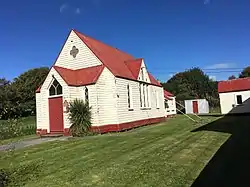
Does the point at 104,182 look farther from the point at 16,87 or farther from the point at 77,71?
the point at 16,87

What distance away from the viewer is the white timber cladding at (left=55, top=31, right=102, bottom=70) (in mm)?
22250

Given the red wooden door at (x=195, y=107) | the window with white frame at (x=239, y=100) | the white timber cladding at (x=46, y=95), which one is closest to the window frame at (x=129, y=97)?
the white timber cladding at (x=46, y=95)

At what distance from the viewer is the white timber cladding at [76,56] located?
22.2 m

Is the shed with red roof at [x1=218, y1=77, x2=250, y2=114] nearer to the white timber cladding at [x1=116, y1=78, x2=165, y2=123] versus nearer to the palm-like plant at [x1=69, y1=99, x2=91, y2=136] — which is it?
the white timber cladding at [x1=116, y1=78, x2=165, y2=123]

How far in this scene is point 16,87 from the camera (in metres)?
62.1

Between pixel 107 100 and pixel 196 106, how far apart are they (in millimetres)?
35254

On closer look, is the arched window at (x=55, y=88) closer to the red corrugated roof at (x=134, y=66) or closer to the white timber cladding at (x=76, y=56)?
the white timber cladding at (x=76, y=56)

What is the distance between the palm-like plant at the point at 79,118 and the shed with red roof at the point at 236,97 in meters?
28.1

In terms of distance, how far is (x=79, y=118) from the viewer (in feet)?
62.3

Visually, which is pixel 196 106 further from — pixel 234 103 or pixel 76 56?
pixel 76 56

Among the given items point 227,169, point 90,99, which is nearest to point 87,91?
point 90,99

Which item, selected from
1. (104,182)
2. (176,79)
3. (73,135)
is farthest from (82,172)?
(176,79)

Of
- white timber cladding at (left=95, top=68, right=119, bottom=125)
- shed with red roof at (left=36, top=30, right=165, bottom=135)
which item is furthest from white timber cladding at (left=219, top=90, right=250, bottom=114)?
white timber cladding at (left=95, top=68, right=119, bottom=125)

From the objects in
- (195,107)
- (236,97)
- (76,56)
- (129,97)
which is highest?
(76,56)
